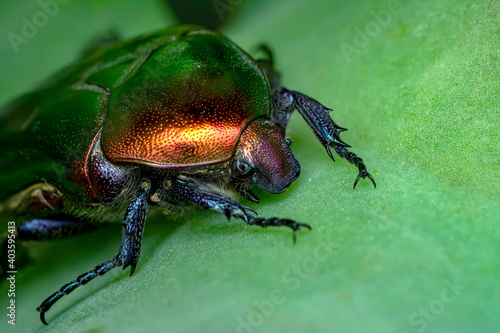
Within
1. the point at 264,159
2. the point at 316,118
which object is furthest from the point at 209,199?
the point at 316,118

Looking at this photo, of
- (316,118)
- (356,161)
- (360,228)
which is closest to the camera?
(360,228)

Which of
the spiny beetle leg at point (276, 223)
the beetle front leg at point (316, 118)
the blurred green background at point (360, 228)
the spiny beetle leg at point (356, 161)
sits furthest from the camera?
the beetle front leg at point (316, 118)

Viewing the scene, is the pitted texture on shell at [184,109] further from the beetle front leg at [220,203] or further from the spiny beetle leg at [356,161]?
the spiny beetle leg at [356,161]

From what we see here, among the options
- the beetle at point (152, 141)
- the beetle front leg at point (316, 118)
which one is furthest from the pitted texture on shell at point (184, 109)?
the beetle front leg at point (316, 118)

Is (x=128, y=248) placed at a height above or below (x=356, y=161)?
below

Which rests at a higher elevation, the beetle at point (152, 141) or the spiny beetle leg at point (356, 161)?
the spiny beetle leg at point (356, 161)

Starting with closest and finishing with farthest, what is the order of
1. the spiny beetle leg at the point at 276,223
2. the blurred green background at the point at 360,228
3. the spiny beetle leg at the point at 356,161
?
1. the blurred green background at the point at 360,228
2. the spiny beetle leg at the point at 276,223
3. the spiny beetle leg at the point at 356,161

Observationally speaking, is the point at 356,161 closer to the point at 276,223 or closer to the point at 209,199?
the point at 276,223

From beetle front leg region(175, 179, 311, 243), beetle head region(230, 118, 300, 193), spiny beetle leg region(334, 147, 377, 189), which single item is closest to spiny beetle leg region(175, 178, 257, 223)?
beetle front leg region(175, 179, 311, 243)
